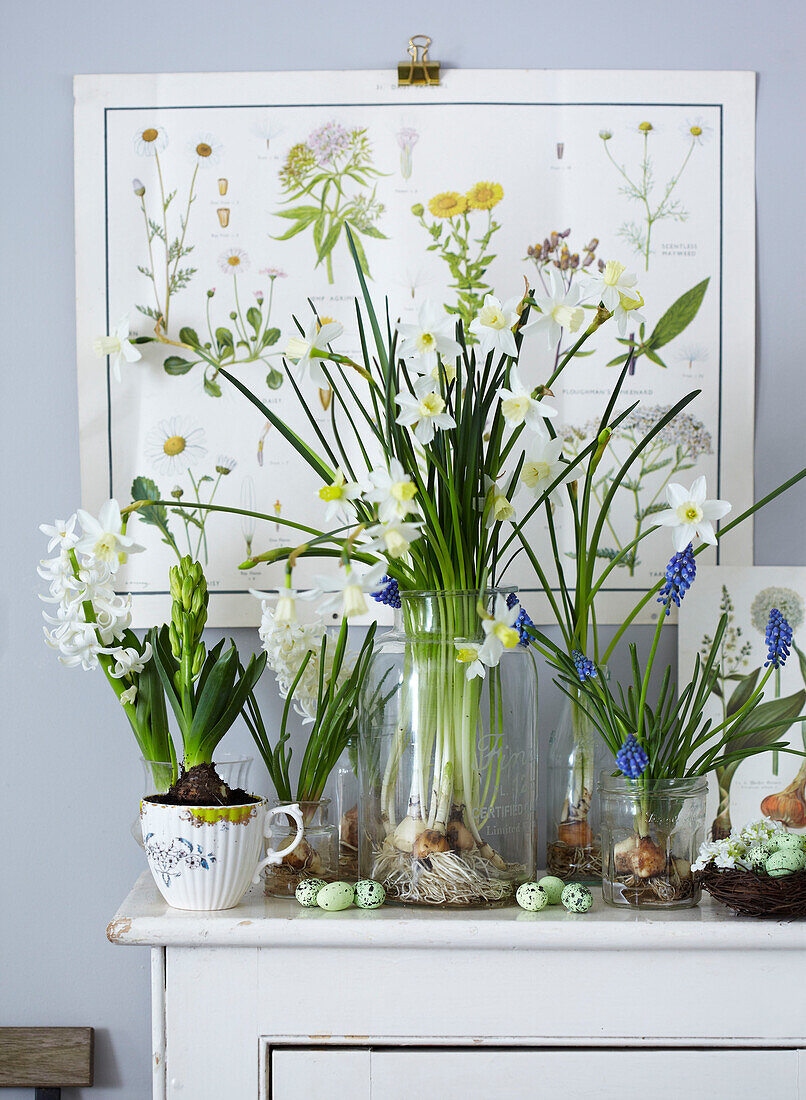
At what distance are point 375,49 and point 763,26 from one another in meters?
0.48

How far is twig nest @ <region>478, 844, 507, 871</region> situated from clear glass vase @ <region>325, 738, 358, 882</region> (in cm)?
17

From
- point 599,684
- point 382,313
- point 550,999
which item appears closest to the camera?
point 550,999

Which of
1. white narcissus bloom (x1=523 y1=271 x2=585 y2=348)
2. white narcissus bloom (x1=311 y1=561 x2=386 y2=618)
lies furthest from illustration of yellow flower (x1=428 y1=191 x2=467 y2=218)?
white narcissus bloom (x1=311 y1=561 x2=386 y2=618)

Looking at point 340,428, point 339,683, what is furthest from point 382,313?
point 339,683

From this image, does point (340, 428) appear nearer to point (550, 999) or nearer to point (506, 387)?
point (506, 387)

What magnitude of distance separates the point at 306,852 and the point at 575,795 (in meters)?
0.29

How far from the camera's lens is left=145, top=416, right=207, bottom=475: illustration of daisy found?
1.14 meters

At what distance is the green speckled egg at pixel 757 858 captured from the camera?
857mm

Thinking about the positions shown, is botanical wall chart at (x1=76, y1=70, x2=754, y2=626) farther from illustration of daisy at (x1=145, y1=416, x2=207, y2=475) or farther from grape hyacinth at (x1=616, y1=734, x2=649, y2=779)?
grape hyacinth at (x1=616, y1=734, x2=649, y2=779)

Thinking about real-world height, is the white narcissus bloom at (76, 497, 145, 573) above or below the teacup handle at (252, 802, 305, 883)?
above

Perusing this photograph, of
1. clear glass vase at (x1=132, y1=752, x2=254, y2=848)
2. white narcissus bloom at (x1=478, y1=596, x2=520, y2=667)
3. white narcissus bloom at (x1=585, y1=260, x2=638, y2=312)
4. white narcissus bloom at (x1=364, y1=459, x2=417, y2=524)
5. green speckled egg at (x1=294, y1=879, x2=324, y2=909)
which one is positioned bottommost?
green speckled egg at (x1=294, y1=879, x2=324, y2=909)

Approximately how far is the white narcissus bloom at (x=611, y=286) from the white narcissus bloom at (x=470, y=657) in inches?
13.6

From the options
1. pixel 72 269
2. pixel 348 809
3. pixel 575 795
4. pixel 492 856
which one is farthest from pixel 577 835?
pixel 72 269

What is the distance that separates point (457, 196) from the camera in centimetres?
113
